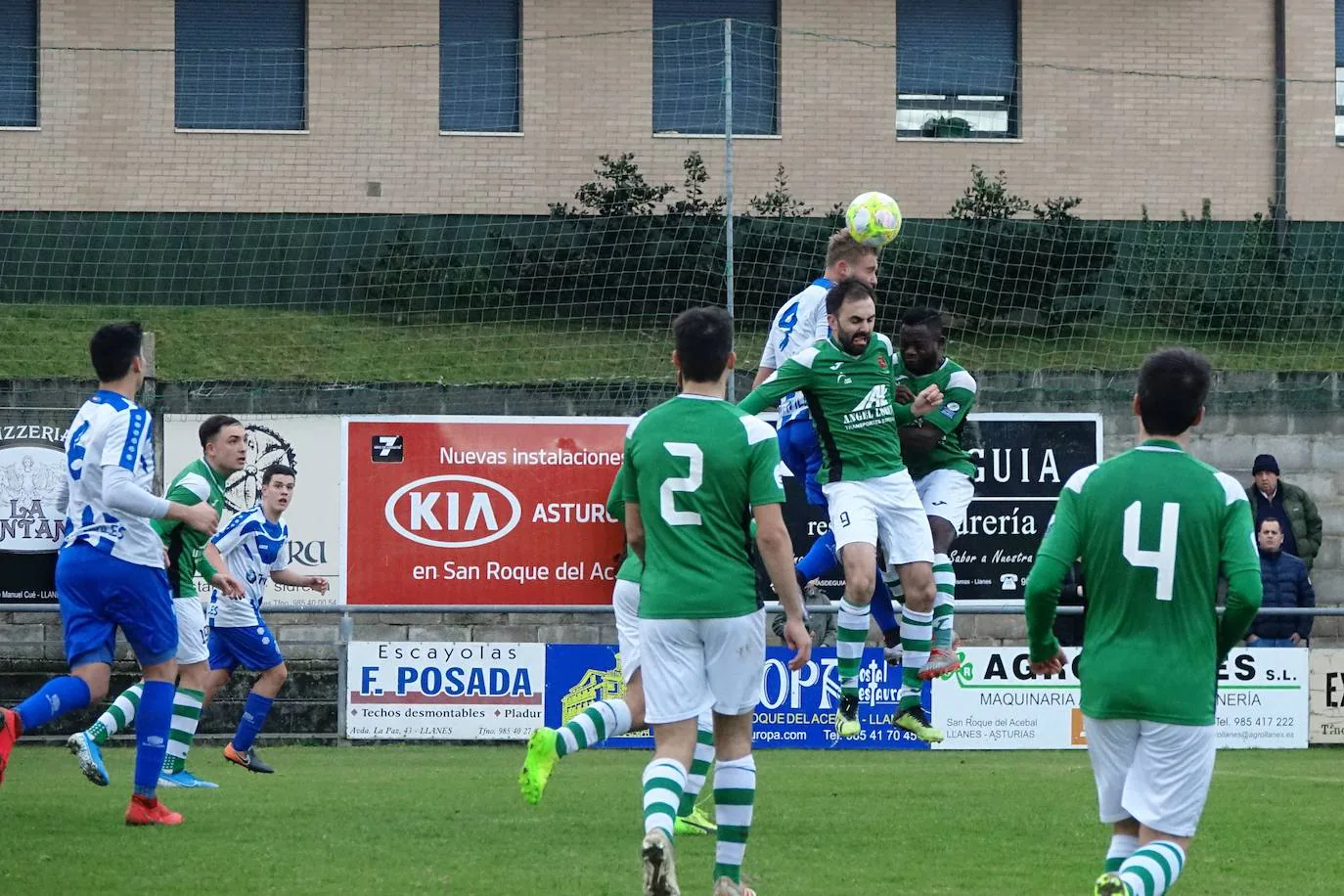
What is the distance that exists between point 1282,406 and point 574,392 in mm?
7029

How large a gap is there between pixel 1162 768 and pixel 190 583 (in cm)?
740

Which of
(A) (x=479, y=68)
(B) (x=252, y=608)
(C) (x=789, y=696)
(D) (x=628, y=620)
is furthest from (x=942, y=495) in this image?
(A) (x=479, y=68)

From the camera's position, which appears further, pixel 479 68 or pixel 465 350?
pixel 479 68

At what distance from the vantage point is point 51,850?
862cm

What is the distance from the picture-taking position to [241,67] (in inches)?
Result: 1046

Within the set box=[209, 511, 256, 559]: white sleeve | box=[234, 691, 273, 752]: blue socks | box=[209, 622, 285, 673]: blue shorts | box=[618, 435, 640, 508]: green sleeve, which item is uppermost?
box=[618, 435, 640, 508]: green sleeve

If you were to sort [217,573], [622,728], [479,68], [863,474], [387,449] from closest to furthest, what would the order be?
[622,728] → [863,474] → [217,573] → [387,449] → [479,68]

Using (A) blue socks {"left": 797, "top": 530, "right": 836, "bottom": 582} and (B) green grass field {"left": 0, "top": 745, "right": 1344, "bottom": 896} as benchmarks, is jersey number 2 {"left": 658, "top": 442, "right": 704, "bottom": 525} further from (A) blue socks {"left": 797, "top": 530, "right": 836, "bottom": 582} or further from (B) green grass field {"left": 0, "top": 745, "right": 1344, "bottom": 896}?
(A) blue socks {"left": 797, "top": 530, "right": 836, "bottom": 582}

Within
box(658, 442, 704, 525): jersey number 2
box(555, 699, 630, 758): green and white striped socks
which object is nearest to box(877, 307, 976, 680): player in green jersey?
box(555, 699, 630, 758): green and white striped socks

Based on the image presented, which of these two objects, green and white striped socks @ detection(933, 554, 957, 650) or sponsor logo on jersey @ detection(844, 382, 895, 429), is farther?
green and white striped socks @ detection(933, 554, 957, 650)

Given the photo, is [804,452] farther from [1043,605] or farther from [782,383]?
[1043,605]

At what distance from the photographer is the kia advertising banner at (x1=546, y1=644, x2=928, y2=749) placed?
53.0ft

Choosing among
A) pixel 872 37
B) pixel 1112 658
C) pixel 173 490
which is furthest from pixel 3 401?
pixel 872 37

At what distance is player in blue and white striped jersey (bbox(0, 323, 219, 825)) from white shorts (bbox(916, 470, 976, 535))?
12.8ft
